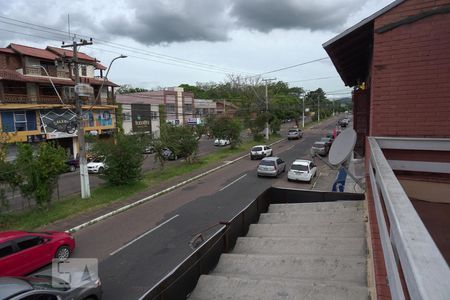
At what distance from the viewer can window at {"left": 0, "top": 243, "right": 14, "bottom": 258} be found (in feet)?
28.0

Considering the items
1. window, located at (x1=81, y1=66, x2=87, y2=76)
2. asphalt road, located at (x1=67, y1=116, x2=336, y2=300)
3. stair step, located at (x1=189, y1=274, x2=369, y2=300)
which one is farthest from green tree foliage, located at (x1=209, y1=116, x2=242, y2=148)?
stair step, located at (x1=189, y1=274, x2=369, y2=300)

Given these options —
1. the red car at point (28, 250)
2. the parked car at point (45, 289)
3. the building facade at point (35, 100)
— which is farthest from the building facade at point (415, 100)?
the building facade at point (35, 100)

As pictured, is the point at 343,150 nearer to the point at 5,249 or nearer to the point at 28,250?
the point at 28,250

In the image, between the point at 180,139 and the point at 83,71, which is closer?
the point at 180,139

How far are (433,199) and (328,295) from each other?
2274mm

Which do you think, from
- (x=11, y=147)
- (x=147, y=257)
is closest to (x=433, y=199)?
(x=147, y=257)

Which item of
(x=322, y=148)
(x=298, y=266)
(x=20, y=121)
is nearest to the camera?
(x=298, y=266)

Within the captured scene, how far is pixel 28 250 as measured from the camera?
9.09 meters

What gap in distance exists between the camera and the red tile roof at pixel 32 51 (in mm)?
32219

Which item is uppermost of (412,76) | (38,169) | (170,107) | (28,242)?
(170,107)

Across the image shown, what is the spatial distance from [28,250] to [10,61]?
99.0 feet

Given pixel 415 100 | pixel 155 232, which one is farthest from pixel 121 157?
pixel 415 100

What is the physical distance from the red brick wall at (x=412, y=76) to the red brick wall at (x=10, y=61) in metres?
36.1

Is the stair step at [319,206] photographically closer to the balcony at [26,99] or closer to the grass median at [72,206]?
the grass median at [72,206]
